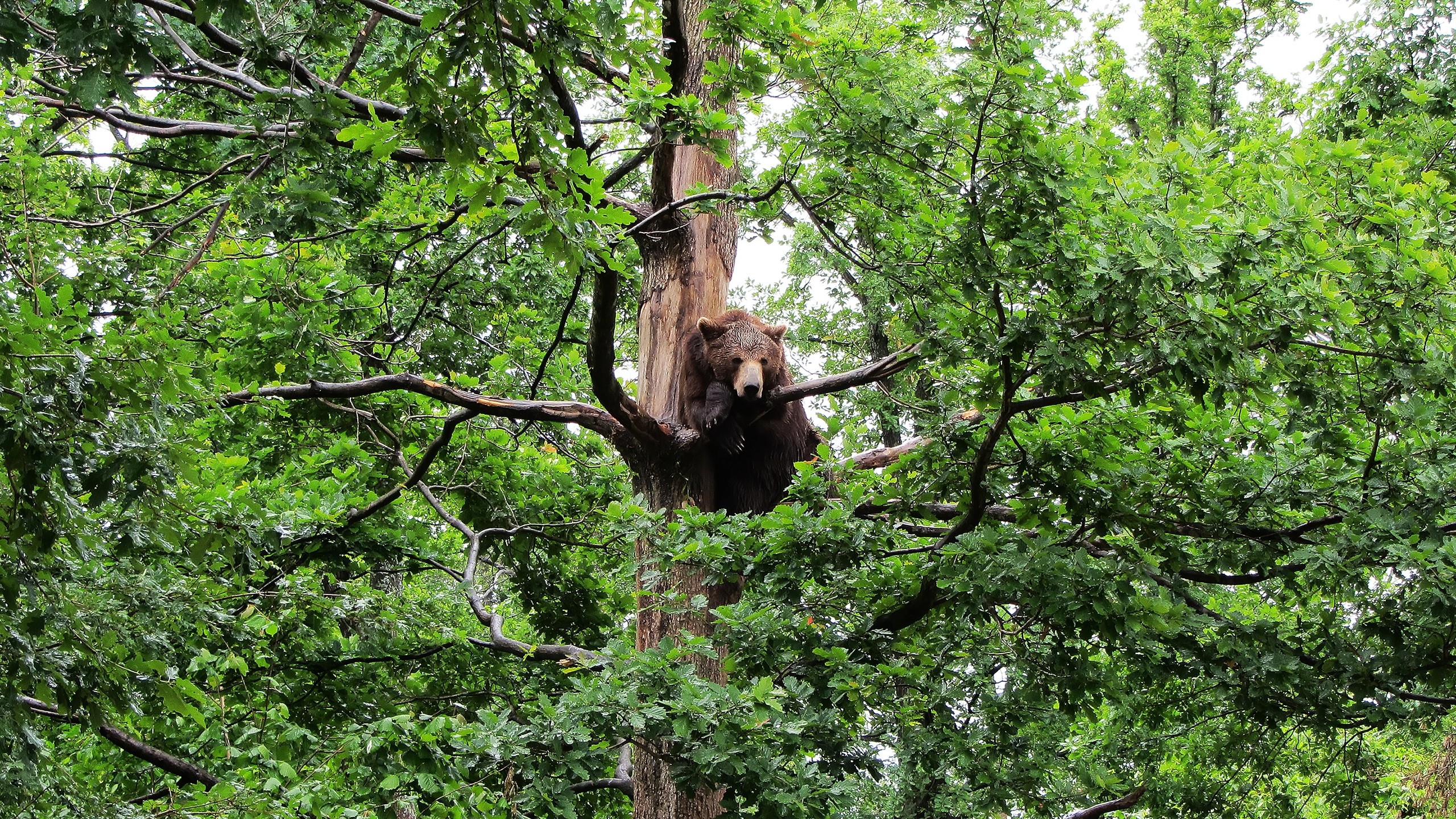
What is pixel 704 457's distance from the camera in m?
6.21

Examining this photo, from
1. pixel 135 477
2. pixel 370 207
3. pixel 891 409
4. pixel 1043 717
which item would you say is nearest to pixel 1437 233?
pixel 1043 717

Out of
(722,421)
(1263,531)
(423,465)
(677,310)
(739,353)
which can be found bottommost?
(1263,531)

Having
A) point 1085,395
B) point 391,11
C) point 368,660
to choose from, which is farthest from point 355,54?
point 1085,395

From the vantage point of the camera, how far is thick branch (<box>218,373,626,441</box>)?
5613 millimetres

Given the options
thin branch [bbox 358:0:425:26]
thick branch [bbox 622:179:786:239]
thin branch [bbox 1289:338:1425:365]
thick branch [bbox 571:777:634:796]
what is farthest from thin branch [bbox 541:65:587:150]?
thick branch [bbox 571:777:634:796]

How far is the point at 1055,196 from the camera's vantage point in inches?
176

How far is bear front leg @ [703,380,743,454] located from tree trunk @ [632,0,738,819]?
0.42 feet

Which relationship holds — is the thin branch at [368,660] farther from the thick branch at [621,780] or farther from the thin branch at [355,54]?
the thin branch at [355,54]

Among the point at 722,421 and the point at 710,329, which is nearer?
the point at 722,421

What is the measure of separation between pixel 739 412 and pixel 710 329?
486 mm

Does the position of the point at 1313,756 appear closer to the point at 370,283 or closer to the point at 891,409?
the point at 891,409

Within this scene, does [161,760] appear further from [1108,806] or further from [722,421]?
[1108,806]

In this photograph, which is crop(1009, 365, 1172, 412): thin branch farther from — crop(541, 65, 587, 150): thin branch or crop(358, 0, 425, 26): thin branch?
crop(358, 0, 425, 26): thin branch

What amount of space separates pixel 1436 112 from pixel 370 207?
7.83 metres
